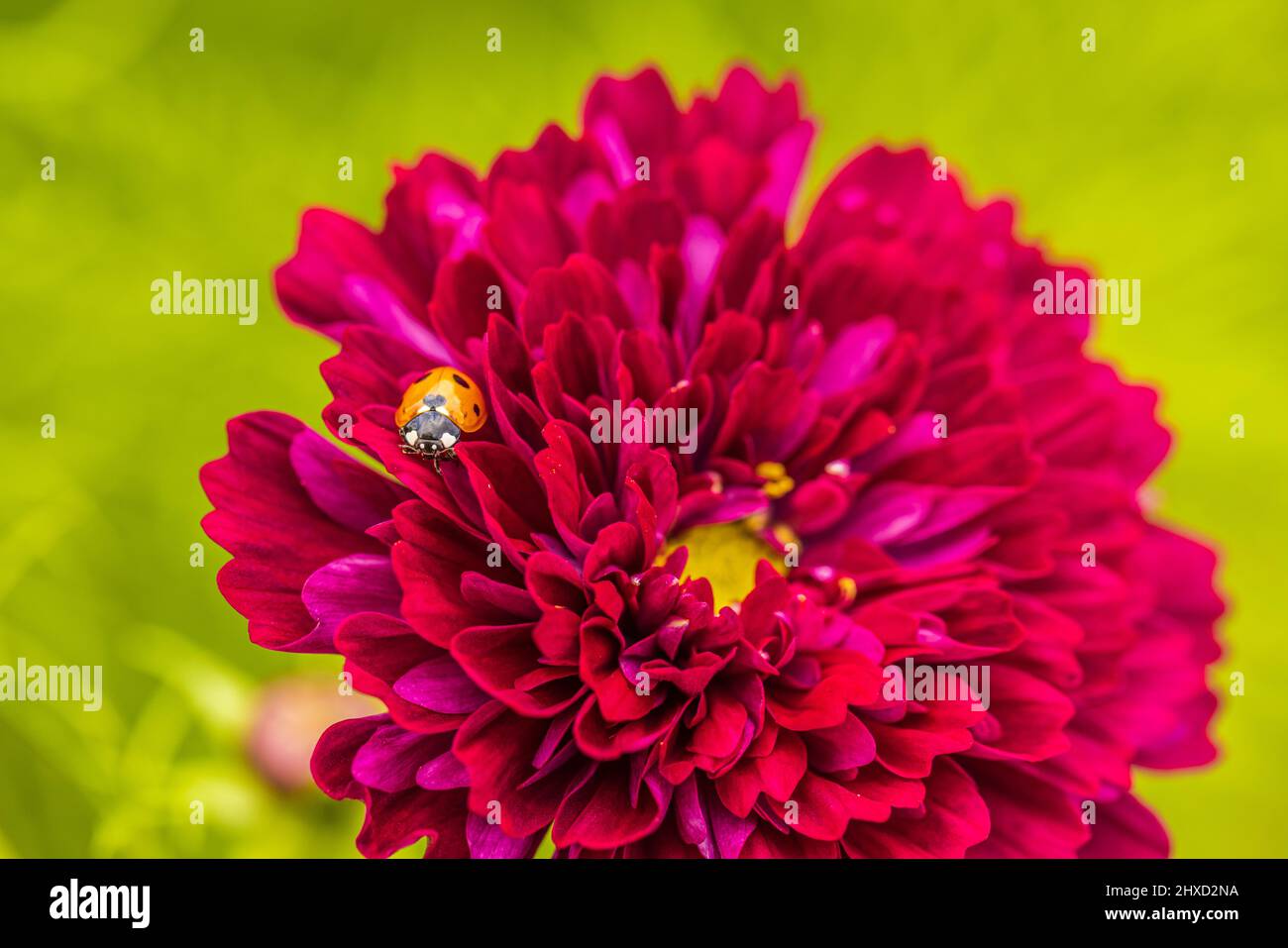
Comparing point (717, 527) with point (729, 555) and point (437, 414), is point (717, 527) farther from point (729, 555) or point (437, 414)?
point (437, 414)

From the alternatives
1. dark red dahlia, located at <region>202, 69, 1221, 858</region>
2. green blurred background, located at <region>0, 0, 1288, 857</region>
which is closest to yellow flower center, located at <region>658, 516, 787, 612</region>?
dark red dahlia, located at <region>202, 69, 1221, 858</region>

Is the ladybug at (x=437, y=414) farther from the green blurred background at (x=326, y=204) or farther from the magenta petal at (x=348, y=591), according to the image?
the green blurred background at (x=326, y=204)

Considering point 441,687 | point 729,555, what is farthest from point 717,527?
point 441,687

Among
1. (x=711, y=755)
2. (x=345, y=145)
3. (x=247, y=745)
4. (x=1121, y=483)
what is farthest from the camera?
(x=345, y=145)

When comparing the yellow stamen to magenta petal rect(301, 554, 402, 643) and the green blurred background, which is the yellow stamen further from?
the green blurred background

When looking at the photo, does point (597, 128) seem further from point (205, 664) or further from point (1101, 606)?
point (205, 664)
